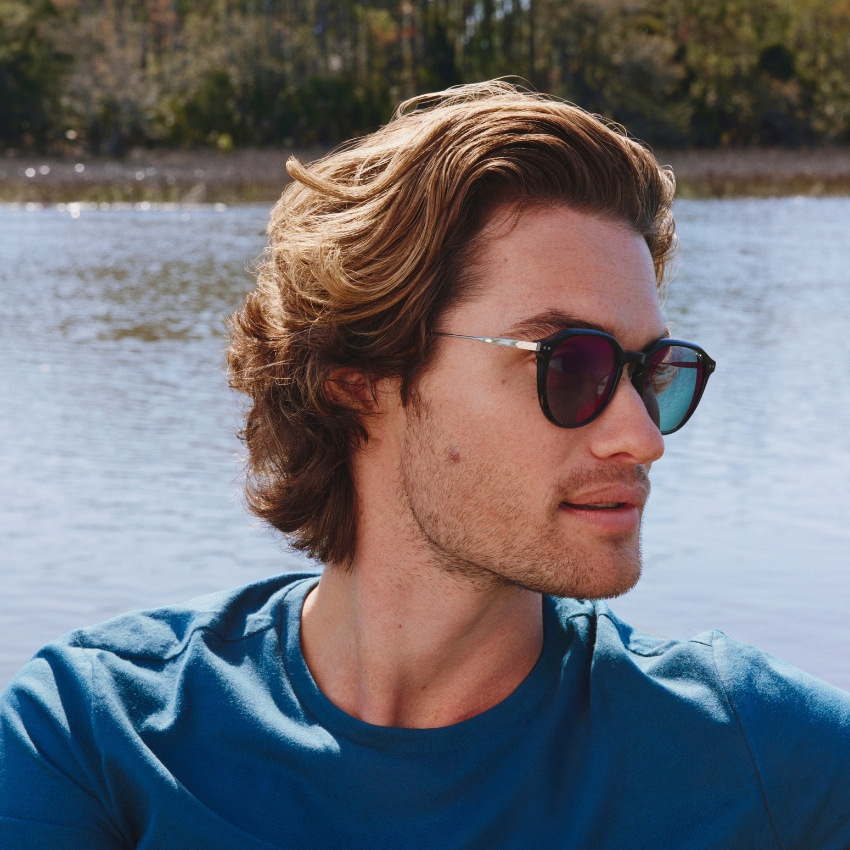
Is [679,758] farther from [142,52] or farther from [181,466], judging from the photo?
[142,52]

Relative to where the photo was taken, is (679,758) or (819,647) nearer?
(679,758)

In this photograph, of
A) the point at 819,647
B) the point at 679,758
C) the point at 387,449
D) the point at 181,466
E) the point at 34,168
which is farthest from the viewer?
the point at 34,168

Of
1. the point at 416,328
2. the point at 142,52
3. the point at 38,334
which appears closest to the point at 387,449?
the point at 416,328

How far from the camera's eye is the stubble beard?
1554 millimetres

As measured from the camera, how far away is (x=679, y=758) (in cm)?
144

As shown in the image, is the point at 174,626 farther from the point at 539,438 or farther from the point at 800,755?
the point at 800,755

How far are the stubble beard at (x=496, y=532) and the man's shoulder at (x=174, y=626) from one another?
0.78ft

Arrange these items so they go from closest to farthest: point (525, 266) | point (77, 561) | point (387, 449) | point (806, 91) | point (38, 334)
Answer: point (525, 266) < point (387, 449) < point (77, 561) < point (38, 334) < point (806, 91)

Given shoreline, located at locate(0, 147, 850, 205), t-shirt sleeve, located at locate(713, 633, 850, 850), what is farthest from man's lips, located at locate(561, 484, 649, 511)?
shoreline, located at locate(0, 147, 850, 205)

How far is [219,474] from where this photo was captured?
5727mm

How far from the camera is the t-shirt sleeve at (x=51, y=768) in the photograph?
1.38m

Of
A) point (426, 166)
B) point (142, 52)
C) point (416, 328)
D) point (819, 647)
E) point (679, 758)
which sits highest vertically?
point (142, 52)

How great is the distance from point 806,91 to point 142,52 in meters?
28.9

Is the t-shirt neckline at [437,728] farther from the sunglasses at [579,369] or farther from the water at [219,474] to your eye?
the water at [219,474]
